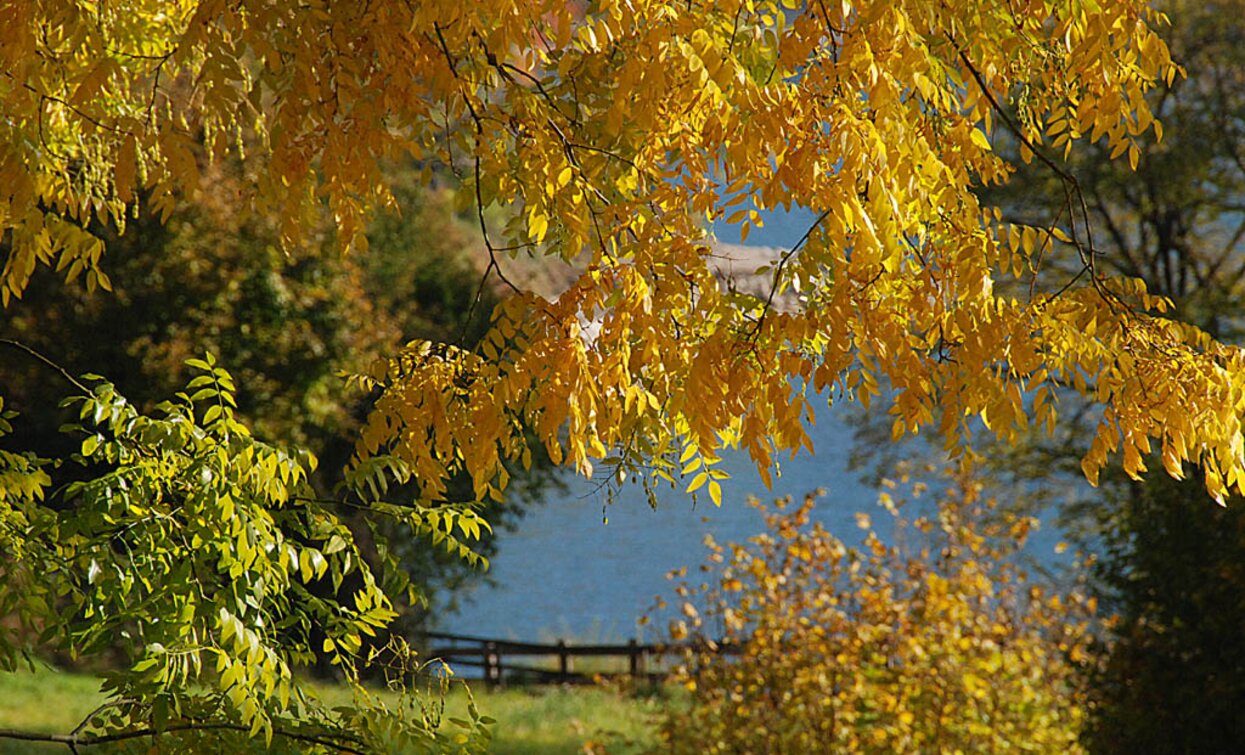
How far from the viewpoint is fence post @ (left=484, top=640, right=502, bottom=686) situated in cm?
888

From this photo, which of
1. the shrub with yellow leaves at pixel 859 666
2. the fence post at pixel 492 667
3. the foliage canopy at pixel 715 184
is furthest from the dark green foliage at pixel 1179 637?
the fence post at pixel 492 667

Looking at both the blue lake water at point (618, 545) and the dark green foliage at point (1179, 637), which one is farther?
the blue lake water at point (618, 545)

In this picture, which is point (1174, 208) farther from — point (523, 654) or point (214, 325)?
point (214, 325)

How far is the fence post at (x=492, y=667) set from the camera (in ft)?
29.1

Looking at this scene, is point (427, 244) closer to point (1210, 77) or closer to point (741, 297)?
point (1210, 77)

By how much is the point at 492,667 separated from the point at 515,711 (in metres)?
0.88

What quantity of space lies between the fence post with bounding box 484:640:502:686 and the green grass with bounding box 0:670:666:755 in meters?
0.13

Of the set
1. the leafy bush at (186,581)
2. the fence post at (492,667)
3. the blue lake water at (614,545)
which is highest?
the blue lake water at (614,545)

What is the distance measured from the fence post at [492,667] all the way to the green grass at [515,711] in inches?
5.2

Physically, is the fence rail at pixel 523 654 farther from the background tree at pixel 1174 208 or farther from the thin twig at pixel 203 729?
the thin twig at pixel 203 729

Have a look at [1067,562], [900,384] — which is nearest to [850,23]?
[900,384]

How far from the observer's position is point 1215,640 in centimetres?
423

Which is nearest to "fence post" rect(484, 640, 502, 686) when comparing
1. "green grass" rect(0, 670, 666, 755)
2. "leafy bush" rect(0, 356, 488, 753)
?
"green grass" rect(0, 670, 666, 755)

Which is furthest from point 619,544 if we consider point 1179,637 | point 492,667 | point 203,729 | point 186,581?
point 186,581
